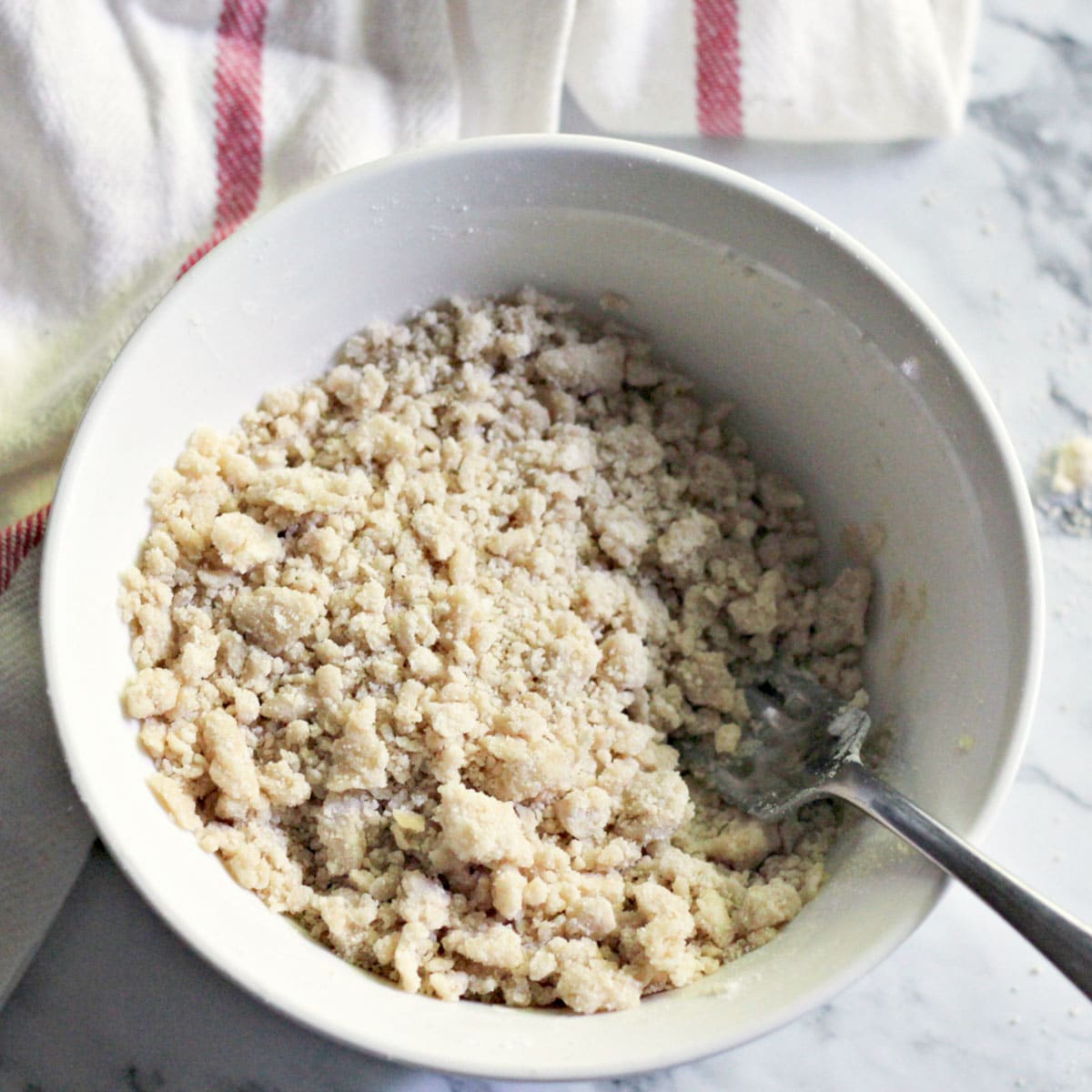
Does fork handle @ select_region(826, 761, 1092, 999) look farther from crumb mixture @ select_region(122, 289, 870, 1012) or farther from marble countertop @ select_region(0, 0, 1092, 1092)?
marble countertop @ select_region(0, 0, 1092, 1092)

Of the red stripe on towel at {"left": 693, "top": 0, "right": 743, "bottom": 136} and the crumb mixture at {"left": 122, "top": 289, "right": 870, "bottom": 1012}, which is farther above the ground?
the red stripe on towel at {"left": 693, "top": 0, "right": 743, "bottom": 136}

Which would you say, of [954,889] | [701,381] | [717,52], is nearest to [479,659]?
[701,381]

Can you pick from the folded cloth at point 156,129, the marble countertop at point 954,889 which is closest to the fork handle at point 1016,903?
the marble countertop at point 954,889

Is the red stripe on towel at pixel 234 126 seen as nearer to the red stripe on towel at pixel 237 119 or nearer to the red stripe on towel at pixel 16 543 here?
the red stripe on towel at pixel 237 119

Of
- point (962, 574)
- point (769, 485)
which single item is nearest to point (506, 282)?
point (769, 485)

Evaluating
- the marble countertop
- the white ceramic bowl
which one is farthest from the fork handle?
the marble countertop

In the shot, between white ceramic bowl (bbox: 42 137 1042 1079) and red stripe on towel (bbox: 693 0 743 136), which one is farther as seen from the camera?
red stripe on towel (bbox: 693 0 743 136)

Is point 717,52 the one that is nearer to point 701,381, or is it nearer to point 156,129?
point 701,381
